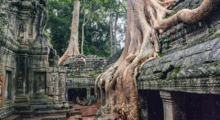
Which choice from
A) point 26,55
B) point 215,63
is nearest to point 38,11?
point 26,55

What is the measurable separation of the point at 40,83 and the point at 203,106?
5815mm

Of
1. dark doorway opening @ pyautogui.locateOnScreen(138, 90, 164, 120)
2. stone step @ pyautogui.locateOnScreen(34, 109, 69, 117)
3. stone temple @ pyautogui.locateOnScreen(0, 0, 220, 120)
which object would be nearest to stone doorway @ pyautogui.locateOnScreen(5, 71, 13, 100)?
stone temple @ pyautogui.locateOnScreen(0, 0, 220, 120)

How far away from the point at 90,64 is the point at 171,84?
1212cm

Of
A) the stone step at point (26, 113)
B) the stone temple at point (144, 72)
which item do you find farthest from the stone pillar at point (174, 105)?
the stone step at point (26, 113)

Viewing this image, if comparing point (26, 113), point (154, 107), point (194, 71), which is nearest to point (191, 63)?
point (194, 71)

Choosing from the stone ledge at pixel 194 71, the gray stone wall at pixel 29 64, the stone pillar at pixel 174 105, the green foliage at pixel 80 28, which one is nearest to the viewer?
the stone ledge at pixel 194 71

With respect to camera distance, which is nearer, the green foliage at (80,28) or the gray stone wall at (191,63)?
the gray stone wall at (191,63)

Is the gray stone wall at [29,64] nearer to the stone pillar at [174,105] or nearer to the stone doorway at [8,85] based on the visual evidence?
the stone doorway at [8,85]

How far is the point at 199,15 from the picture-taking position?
3877 millimetres

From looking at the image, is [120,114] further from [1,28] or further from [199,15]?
[1,28]

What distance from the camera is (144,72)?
15.2ft

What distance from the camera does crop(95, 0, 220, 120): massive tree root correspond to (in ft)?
15.2

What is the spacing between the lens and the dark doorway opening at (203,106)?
15.9 feet

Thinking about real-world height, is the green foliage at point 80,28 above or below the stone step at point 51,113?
above
